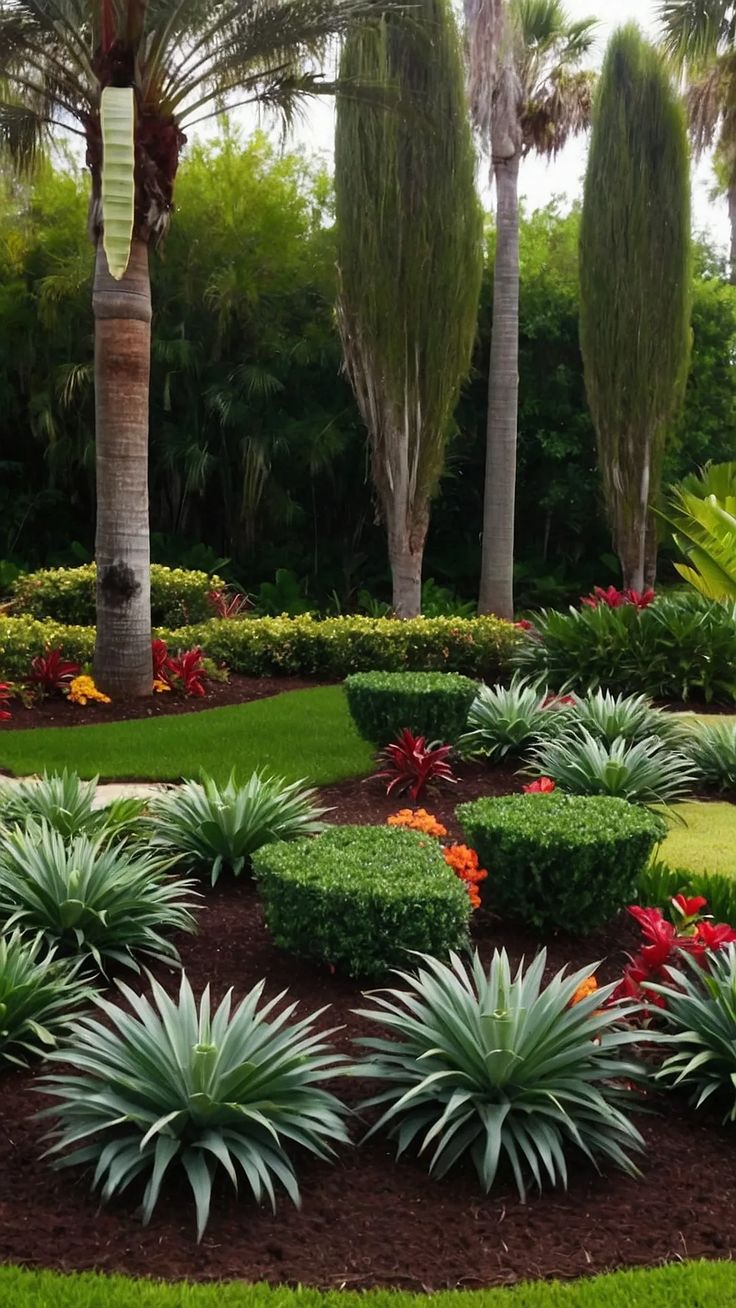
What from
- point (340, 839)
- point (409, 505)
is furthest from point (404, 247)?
point (340, 839)

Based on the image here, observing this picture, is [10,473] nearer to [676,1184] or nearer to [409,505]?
[409,505]

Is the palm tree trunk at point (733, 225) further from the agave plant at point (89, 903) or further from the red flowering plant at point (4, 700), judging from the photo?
the agave plant at point (89, 903)

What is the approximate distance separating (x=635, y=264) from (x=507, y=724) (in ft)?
40.4

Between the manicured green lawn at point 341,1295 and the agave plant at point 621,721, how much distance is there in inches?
207

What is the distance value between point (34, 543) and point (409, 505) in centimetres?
783

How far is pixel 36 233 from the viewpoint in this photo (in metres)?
19.0

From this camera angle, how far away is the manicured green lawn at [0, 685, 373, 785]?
26.4 feet

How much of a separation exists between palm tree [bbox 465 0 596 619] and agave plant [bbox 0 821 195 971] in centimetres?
1328

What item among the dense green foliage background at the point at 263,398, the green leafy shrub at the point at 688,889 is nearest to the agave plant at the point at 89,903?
the green leafy shrub at the point at 688,889

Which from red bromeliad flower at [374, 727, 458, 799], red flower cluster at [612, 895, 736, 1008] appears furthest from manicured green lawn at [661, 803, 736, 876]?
red flower cluster at [612, 895, 736, 1008]

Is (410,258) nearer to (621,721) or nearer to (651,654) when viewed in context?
(651,654)

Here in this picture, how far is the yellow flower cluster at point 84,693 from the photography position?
10297mm

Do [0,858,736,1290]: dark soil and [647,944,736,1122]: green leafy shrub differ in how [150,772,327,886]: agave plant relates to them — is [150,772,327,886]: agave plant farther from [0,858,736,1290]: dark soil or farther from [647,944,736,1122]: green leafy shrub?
[647,944,736,1122]: green leafy shrub

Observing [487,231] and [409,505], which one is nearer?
[409,505]
